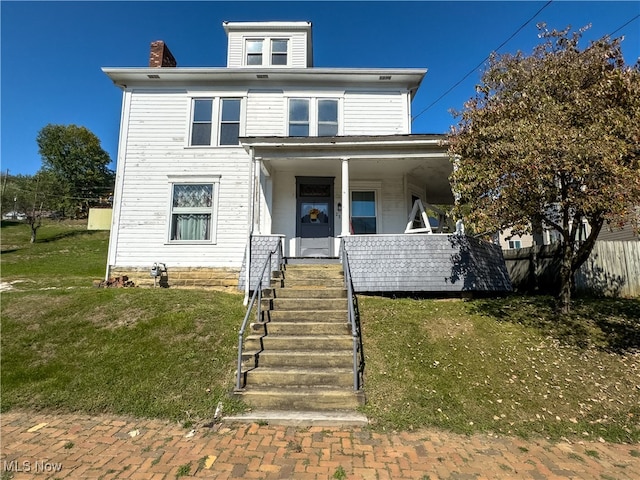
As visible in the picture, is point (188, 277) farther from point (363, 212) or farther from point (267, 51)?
point (267, 51)

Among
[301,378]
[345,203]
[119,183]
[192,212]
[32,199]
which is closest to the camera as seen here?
[301,378]

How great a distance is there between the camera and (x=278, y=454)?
12.0 feet

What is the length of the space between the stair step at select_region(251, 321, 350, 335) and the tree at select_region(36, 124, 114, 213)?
4823 cm

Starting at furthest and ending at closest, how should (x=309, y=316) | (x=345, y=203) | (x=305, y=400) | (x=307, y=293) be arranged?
(x=345, y=203)
(x=307, y=293)
(x=309, y=316)
(x=305, y=400)

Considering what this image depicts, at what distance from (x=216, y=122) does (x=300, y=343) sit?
27.9 ft

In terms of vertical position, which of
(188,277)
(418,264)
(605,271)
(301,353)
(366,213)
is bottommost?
(301,353)

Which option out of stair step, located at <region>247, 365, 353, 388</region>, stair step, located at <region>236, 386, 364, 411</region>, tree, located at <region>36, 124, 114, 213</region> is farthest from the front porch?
tree, located at <region>36, 124, 114, 213</region>

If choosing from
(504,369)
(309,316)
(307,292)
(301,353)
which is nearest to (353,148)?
(307,292)

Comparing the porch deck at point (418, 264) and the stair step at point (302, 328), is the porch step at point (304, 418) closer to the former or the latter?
the stair step at point (302, 328)

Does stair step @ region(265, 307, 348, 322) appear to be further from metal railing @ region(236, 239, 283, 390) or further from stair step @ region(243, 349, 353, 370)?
stair step @ region(243, 349, 353, 370)

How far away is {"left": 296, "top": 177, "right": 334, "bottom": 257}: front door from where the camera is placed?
10.9m

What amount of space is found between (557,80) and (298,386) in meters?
7.41

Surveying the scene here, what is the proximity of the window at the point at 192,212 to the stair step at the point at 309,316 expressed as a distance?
16.8ft

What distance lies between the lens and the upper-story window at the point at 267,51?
13031 mm
